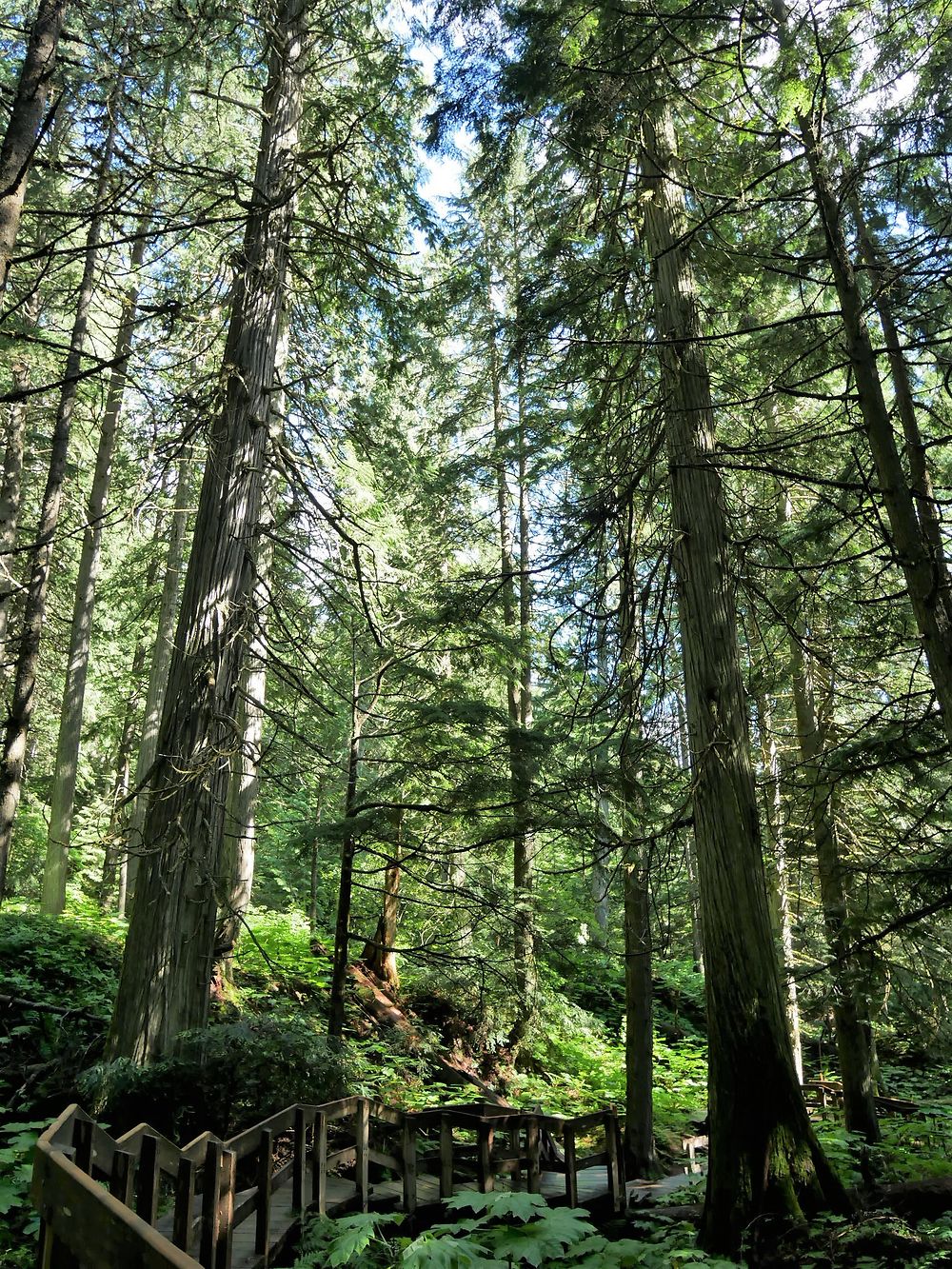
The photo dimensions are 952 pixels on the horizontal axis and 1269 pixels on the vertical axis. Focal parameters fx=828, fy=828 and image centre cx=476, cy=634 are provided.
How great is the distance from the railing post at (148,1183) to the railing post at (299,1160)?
4.64 feet

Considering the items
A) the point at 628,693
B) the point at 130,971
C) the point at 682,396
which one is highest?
the point at 682,396

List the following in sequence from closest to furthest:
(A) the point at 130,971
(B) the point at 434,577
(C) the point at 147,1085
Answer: (C) the point at 147,1085
(A) the point at 130,971
(B) the point at 434,577

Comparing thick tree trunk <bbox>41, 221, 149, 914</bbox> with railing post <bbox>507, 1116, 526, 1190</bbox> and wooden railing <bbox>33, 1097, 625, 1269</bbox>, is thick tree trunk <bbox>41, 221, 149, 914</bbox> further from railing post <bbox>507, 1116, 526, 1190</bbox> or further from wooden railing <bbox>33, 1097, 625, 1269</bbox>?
railing post <bbox>507, 1116, 526, 1190</bbox>

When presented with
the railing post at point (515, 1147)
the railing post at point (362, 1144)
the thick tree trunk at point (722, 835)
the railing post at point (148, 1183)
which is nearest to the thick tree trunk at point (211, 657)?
the railing post at point (362, 1144)

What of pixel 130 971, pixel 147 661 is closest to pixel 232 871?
pixel 130 971

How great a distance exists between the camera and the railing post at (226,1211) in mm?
4383

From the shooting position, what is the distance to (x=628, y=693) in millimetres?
7023

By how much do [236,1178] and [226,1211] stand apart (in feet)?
5.28

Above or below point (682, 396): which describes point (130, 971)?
below

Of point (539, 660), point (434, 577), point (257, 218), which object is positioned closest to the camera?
point (257, 218)

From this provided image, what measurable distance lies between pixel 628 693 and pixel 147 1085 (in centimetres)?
465

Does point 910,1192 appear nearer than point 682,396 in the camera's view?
Yes

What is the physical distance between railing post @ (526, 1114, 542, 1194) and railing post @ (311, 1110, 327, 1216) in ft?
6.96

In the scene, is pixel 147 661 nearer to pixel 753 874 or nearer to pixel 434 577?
pixel 434 577
